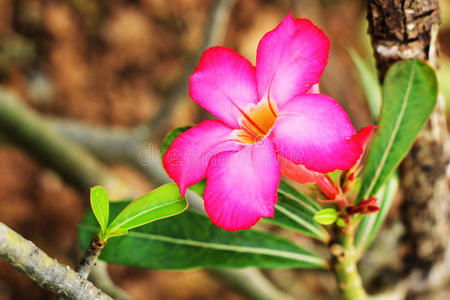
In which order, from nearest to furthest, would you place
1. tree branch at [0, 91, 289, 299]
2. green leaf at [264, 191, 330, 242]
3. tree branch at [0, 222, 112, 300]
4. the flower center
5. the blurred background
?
tree branch at [0, 222, 112, 300]
the flower center
green leaf at [264, 191, 330, 242]
tree branch at [0, 91, 289, 299]
the blurred background

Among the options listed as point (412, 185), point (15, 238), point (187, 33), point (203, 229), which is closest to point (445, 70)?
point (187, 33)

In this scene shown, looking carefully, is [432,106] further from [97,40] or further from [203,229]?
[97,40]

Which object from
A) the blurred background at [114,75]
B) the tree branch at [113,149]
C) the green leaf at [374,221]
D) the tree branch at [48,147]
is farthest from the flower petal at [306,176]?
the blurred background at [114,75]

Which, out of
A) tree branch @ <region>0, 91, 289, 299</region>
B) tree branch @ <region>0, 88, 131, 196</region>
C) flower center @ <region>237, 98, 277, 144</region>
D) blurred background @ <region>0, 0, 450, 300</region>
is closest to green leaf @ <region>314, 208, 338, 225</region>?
flower center @ <region>237, 98, 277, 144</region>

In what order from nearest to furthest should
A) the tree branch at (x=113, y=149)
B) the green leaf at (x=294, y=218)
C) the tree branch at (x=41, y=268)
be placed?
1. the tree branch at (x=41, y=268)
2. the green leaf at (x=294, y=218)
3. the tree branch at (x=113, y=149)

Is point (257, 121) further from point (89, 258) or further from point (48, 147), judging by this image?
point (48, 147)

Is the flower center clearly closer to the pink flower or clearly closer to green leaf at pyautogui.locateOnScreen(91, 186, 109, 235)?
the pink flower

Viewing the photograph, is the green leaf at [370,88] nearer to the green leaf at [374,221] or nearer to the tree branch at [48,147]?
the green leaf at [374,221]
